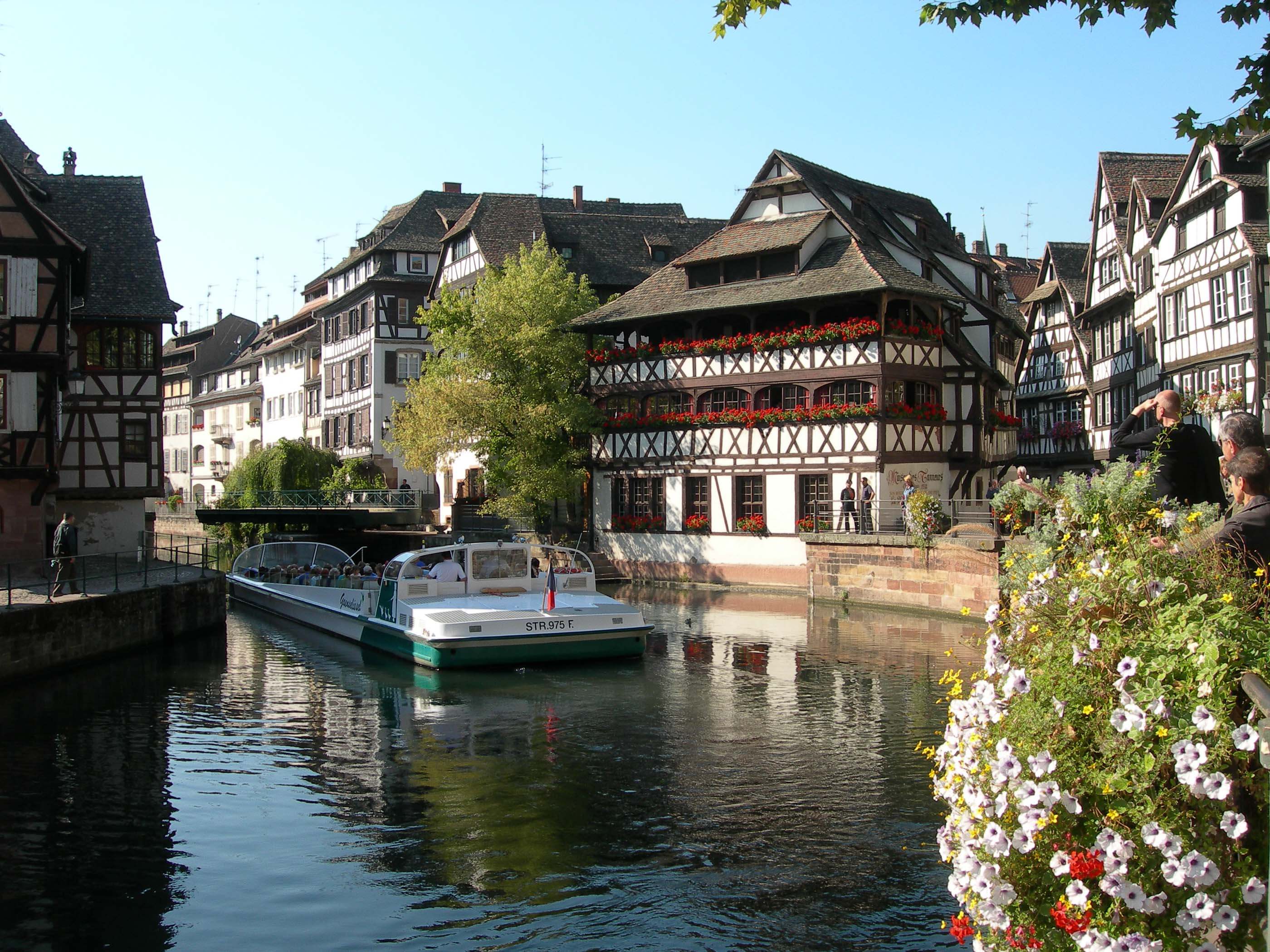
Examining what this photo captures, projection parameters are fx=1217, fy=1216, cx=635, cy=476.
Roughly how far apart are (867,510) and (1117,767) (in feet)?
91.4

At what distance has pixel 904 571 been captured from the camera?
2956 centimetres

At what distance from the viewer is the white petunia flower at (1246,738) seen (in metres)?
4.09

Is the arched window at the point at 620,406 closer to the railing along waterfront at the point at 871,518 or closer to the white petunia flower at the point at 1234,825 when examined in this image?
the railing along waterfront at the point at 871,518

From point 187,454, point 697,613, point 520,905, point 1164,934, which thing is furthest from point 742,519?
point 187,454

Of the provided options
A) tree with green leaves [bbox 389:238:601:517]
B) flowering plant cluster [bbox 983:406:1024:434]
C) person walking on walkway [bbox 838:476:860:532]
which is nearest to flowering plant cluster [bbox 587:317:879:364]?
tree with green leaves [bbox 389:238:601:517]

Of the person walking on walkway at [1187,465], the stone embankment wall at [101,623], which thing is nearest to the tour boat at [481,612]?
the stone embankment wall at [101,623]

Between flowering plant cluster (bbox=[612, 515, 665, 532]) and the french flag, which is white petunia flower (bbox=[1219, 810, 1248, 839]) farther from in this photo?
flowering plant cluster (bbox=[612, 515, 665, 532])

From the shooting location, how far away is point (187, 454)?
87188 mm

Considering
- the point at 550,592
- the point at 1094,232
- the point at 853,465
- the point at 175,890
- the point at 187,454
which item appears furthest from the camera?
the point at 187,454

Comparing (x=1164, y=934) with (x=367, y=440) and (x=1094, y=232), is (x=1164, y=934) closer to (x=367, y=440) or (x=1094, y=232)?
(x=1094, y=232)

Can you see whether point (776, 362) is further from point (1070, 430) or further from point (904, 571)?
point (1070, 430)

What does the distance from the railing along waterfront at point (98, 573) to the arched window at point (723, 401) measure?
14.8 metres

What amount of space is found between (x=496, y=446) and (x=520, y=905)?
3121 cm

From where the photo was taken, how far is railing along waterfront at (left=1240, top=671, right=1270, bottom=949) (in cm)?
383
